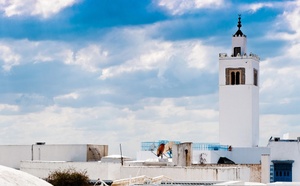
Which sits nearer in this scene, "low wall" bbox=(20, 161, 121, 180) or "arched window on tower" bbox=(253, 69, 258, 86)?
"low wall" bbox=(20, 161, 121, 180)

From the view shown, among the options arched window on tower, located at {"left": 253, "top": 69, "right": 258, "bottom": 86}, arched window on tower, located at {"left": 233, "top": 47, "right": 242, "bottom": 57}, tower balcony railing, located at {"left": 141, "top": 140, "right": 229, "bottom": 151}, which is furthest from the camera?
arched window on tower, located at {"left": 253, "top": 69, "right": 258, "bottom": 86}

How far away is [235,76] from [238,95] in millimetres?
1305

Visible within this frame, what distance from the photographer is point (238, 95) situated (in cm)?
5303

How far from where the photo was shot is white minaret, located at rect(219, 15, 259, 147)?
52.2 meters

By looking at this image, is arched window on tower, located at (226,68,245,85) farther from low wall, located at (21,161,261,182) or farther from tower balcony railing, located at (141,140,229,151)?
low wall, located at (21,161,261,182)

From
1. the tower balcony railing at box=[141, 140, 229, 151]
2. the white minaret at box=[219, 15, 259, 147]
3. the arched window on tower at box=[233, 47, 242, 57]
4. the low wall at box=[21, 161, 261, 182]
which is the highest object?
the arched window on tower at box=[233, 47, 242, 57]

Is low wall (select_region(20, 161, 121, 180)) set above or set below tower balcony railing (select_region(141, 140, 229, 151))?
below

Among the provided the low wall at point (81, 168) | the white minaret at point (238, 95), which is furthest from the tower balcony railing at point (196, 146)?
the low wall at point (81, 168)

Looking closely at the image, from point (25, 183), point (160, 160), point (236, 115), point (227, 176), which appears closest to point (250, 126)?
point (236, 115)

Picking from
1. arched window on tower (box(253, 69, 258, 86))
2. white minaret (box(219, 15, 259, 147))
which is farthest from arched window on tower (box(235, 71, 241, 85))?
arched window on tower (box(253, 69, 258, 86))

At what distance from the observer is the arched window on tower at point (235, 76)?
52281 mm

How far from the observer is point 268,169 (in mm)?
39656

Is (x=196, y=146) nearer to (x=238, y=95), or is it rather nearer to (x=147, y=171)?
(x=238, y=95)

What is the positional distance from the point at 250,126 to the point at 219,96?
2.75 meters
